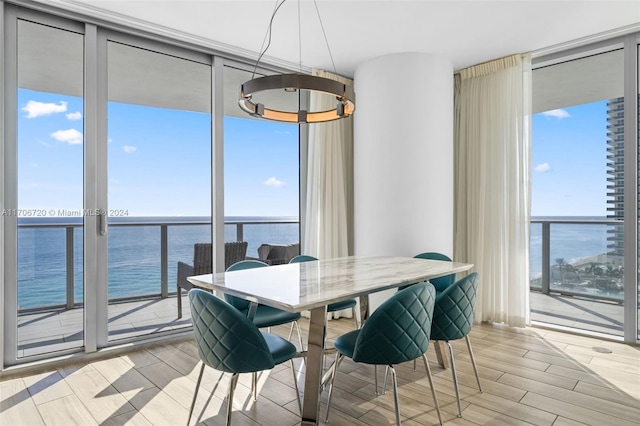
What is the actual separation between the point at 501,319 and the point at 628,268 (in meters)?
1.21

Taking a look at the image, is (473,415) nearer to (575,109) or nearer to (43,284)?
(43,284)

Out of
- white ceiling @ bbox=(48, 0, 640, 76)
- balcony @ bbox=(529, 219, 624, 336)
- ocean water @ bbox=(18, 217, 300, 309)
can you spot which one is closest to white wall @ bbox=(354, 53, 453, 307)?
white ceiling @ bbox=(48, 0, 640, 76)

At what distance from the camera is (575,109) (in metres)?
6.08

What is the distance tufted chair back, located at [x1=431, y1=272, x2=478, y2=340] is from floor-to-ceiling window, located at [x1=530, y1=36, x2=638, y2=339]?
7.16 ft

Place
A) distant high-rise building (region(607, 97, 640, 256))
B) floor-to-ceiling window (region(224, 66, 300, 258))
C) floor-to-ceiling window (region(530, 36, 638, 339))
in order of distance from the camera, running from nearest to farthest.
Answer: distant high-rise building (region(607, 97, 640, 256))
floor-to-ceiling window (region(530, 36, 638, 339))
floor-to-ceiling window (region(224, 66, 300, 258))

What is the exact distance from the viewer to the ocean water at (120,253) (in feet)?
9.57

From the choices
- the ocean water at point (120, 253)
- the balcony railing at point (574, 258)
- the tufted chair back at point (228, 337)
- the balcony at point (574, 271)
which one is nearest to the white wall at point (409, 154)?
the ocean water at point (120, 253)

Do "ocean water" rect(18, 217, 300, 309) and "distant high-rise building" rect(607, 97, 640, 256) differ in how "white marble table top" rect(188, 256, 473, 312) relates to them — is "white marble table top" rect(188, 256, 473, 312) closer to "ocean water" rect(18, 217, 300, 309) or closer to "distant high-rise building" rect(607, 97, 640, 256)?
"ocean water" rect(18, 217, 300, 309)

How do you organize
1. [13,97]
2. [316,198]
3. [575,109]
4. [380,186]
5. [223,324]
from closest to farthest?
[223,324]
[13,97]
[380,186]
[316,198]
[575,109]

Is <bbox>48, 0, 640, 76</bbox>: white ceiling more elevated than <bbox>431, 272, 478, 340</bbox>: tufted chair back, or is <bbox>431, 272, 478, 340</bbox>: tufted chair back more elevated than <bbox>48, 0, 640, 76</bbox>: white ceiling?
<bbox>48, 0, 640, 76</bbox>: white ceiling

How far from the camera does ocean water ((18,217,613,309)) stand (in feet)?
9.59

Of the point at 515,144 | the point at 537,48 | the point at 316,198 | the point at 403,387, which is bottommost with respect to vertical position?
the point at 403,387

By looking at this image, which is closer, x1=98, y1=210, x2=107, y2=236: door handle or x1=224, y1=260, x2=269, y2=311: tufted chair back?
x1=224, y1=260, x2=269, y2=311: tufted chair back

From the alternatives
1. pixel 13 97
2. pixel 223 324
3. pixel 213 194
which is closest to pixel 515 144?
pixel 213 194
